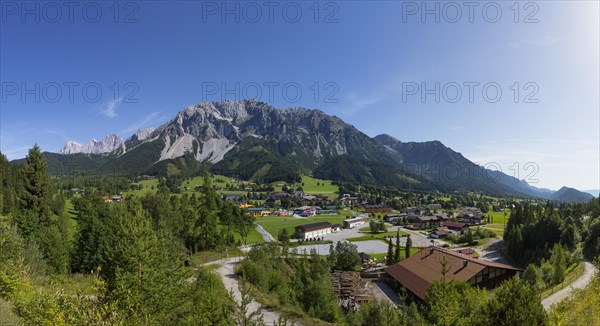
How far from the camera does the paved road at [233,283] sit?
27.5 metres

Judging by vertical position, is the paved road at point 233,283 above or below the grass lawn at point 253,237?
above

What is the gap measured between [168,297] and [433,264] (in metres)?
50.6

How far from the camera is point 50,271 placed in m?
36.1

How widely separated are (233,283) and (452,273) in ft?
119

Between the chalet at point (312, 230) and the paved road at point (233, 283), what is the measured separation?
223ft

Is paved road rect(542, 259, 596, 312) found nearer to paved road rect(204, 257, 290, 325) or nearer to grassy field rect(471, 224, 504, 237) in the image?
paved road rect(204, 257, 290, 325)

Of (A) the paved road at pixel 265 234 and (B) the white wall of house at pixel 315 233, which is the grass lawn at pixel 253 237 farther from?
(B) the white wall of house at pixel 315 233

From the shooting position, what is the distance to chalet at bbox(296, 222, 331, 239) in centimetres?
12269

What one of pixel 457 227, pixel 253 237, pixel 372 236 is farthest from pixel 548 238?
pixel 253 237

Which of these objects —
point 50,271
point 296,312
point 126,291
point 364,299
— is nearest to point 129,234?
point 126,291

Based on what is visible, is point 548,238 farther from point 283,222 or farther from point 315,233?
point 283,222

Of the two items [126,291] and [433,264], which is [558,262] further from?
[126,291]

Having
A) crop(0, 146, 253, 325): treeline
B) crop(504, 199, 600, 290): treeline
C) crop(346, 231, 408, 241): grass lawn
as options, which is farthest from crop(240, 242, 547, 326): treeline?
crop(346, 231, 408, 241): grass lawn

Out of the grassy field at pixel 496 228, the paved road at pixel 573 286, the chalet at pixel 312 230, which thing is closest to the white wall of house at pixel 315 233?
the chalet at pixel 312 230
